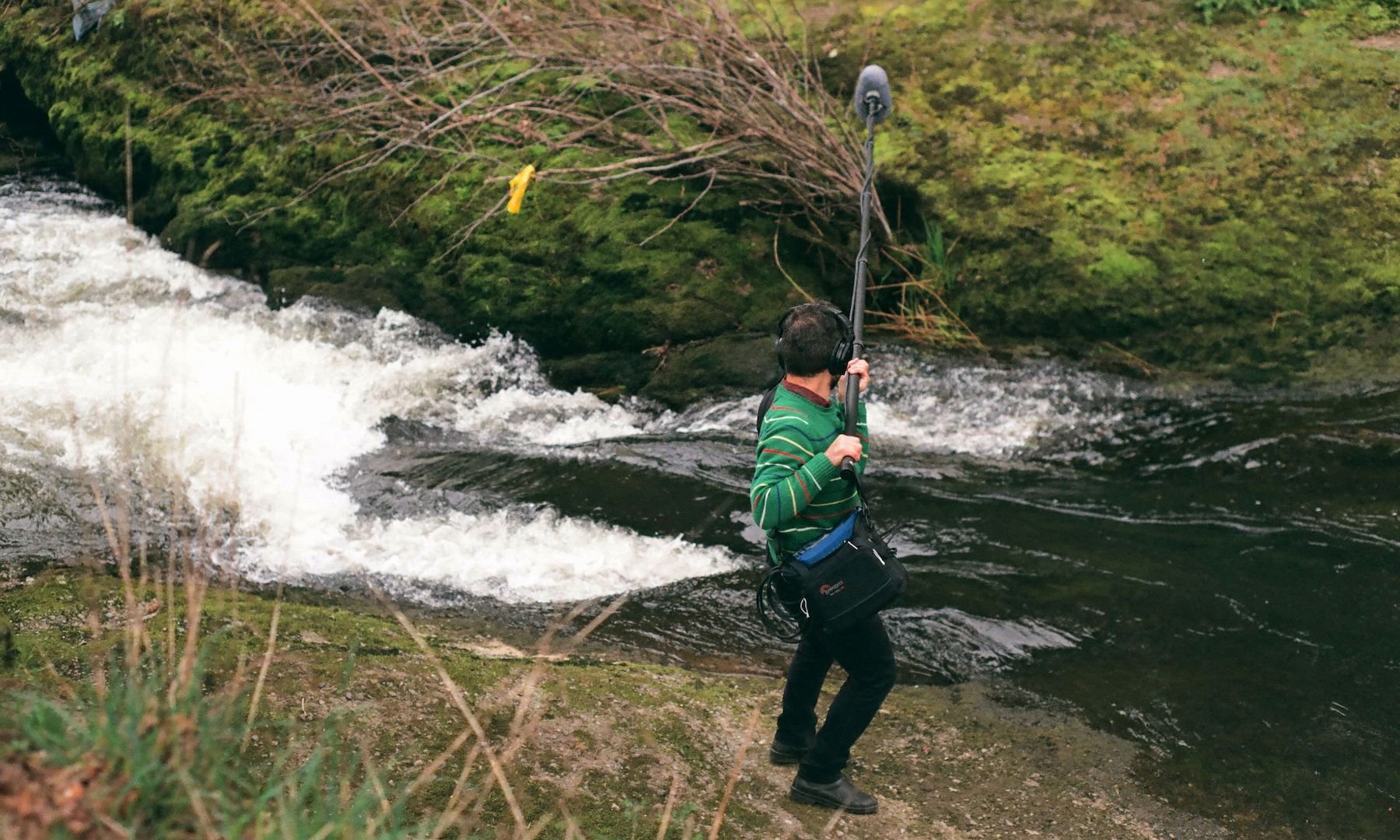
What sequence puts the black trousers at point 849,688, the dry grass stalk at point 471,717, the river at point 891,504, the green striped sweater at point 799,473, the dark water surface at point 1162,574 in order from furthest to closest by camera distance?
the river at point 891,504 < the dark water surface at point 1162,574 < the black trousers at point 849,688 < the green striped sweater at point 799,473 < the dry grass stalk at point 471,717

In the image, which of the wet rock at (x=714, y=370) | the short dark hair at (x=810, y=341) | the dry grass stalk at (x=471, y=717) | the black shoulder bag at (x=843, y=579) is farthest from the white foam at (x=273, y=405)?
the short dark hair at (x=810, y=341)

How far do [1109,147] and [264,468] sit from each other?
6.10m

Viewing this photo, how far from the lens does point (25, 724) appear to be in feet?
8.56

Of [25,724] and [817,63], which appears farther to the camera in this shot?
[817,63]

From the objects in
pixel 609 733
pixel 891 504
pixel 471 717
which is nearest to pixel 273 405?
pixel 891 504

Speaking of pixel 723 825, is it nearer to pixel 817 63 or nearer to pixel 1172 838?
pixel 1172 838

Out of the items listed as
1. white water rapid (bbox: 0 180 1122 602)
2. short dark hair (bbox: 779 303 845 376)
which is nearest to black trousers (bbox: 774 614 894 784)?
short dark hair (bbox: 779 303 845 376)

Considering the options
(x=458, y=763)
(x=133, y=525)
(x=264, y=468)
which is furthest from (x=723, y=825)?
(x=264, y=468)

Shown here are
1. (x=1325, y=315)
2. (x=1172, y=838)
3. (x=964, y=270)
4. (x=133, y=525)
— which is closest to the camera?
(x=1172, y=838)

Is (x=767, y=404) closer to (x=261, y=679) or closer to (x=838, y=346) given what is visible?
(x=838, y=346)

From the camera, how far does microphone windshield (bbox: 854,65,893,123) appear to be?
4.79m

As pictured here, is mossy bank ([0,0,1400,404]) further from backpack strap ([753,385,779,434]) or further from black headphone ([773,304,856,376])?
black headphone ([773,304,856,376])

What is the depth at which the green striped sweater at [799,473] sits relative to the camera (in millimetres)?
3650

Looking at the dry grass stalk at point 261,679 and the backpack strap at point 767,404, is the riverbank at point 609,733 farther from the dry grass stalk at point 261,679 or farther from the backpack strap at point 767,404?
the backpack strap at point 767,404
